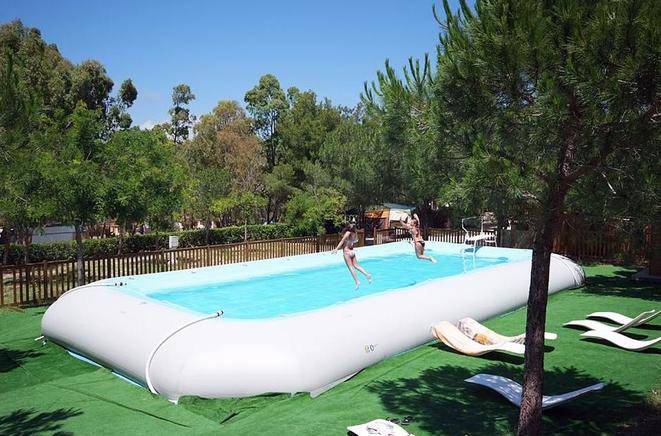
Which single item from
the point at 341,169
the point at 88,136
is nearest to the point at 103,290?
the point at 88,136

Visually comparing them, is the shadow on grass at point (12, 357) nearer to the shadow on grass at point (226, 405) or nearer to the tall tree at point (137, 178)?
the shadow on grass at point (226, 405)

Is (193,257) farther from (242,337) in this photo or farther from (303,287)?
(242,337)

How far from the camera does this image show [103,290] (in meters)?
9.98

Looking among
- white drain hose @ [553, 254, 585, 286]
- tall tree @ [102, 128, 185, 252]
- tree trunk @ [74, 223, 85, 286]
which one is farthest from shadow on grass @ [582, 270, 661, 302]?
tree trunk @ [74, 223, 85, 286]

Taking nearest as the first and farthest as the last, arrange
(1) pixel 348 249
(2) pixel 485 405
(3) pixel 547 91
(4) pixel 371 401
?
(3) pixel 547 91, (2) pixel 485 405, (4) pixel 371 401, (1) pixel 348 249

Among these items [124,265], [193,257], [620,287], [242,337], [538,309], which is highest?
[538,309]

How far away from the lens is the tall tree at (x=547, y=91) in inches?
156

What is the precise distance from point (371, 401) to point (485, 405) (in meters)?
1.36

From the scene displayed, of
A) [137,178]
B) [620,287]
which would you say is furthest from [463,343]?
[137,178]

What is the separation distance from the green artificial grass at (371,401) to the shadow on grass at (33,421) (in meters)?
0.01

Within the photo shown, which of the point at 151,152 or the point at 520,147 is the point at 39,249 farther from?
the point at 520,147

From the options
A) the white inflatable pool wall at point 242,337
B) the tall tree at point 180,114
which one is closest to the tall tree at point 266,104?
the tall tree at point 180,114

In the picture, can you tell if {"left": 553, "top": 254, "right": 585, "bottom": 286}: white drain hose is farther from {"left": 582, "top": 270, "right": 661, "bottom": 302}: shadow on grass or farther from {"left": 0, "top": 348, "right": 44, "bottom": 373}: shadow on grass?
{"left": 0, "top": 348, "right": 44, "bottom": 373}: shadow on grass

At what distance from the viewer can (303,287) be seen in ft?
48.9
